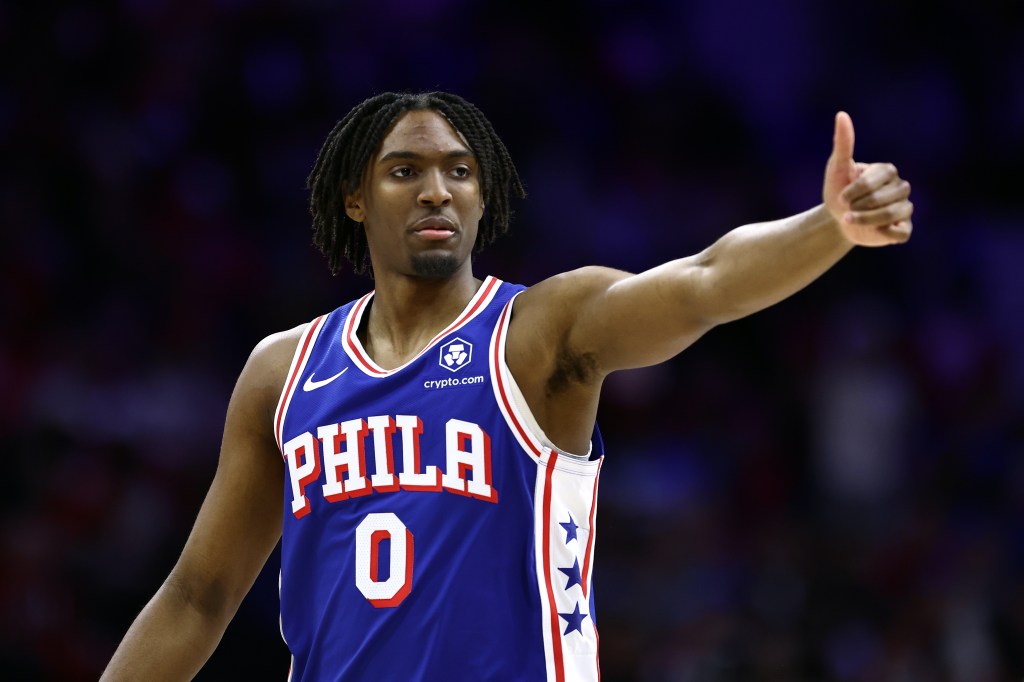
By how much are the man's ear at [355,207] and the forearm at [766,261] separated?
134 centimetres

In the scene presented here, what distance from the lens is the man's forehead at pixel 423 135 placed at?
13.4 feet

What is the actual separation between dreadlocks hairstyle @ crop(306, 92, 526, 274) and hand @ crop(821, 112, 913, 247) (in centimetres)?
152

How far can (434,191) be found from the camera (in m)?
4.00

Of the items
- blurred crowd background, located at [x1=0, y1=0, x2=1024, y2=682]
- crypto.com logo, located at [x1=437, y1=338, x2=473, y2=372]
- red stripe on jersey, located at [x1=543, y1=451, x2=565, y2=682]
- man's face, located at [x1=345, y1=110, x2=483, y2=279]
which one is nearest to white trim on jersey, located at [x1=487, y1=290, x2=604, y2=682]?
red stripe on jersey, located at [x1=543, y1=451, x2=565, y2=682]

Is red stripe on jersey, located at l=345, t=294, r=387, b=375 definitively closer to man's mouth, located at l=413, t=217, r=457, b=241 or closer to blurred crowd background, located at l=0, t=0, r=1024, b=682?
man's mouth, located at l=413, t=217, r=457, b=241

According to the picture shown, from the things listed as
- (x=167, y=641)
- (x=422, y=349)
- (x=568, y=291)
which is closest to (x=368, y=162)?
(x=422, y=349)

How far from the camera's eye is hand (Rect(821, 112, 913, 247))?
9.22 ft

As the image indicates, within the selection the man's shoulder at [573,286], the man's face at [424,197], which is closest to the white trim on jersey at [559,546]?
the man's shoulder at [573,286]

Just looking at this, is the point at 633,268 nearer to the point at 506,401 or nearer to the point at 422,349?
the point at 422,349

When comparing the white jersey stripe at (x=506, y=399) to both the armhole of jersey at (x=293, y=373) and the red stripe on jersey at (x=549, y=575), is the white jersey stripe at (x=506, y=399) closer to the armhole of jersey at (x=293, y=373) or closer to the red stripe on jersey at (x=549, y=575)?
the red stripe on jersey at (x=549, y=575)

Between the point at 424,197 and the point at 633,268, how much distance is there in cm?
507

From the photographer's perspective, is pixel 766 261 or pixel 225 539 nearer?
pixel 766 261

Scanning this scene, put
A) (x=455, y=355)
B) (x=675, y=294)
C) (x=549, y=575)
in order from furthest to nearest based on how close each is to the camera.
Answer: (x=455, y=355), (x=549, y=575), (x=675, y=294)

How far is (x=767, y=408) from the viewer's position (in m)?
8.41
